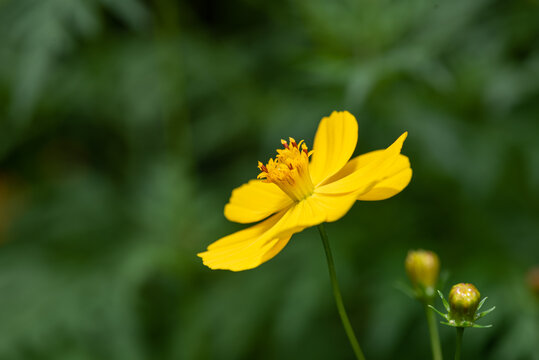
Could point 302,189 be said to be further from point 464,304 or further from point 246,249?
point 464,304

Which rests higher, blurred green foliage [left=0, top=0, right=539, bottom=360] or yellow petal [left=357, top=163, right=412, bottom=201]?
blurred green foliage [left=0, top=0, right=539, bottom=360]

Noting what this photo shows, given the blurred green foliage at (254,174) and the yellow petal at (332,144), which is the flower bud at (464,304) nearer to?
the yellow petal at (332,144)

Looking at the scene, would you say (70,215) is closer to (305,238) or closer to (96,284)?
(96,284)

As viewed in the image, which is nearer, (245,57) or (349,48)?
(349,48)

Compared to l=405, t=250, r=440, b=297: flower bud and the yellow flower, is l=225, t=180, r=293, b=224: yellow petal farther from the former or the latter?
l=405, t=250, r=440, b=297: flower bud

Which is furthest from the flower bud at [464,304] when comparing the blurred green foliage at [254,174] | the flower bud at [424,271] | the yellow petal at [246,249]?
the blurred green foliage at [254,174]

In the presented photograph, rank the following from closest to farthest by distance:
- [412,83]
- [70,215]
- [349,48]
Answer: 1. [349,48]
2. [412,83]
3. [70,215]

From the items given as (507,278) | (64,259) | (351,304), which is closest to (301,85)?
(351,304)

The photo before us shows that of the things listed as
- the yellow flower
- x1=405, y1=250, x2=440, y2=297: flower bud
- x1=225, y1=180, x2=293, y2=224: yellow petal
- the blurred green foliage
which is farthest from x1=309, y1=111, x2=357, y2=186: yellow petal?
the blurred green foliage
